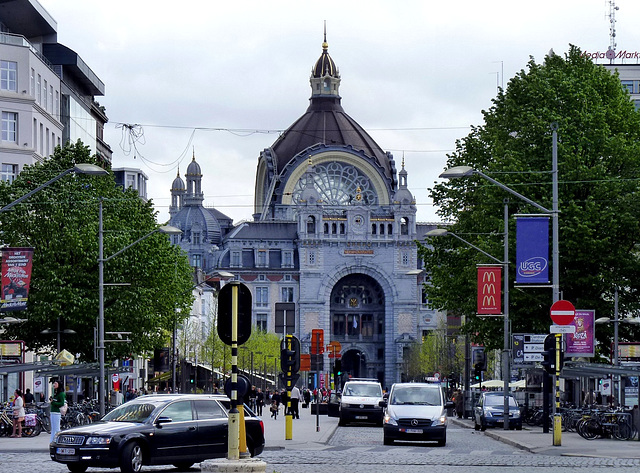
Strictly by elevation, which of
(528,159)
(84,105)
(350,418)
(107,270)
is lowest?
(350,418)

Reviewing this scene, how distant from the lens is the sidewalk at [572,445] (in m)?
34.2

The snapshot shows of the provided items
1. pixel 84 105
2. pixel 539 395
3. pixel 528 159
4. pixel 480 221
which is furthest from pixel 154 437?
pixel 84 105

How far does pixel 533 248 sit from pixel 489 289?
11.8 m

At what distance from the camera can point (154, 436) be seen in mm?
27016

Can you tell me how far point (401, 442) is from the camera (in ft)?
139

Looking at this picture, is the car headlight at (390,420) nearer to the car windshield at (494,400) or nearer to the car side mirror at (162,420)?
the car side mirror at (162,420)

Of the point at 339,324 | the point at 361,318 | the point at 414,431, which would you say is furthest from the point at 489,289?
the point at 339,324

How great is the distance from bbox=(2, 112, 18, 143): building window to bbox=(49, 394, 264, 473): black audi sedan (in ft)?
161

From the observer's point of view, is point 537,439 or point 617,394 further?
point 617,394

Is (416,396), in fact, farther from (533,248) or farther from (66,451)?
(66,451)

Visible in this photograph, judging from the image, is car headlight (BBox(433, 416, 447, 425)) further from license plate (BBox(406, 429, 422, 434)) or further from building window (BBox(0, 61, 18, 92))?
building window (BBox(0, 61, 18, 92))

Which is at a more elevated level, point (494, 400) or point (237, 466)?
point (237, 466)

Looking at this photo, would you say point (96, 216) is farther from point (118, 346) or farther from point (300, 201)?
point (300, 201)

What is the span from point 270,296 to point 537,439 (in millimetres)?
152979
